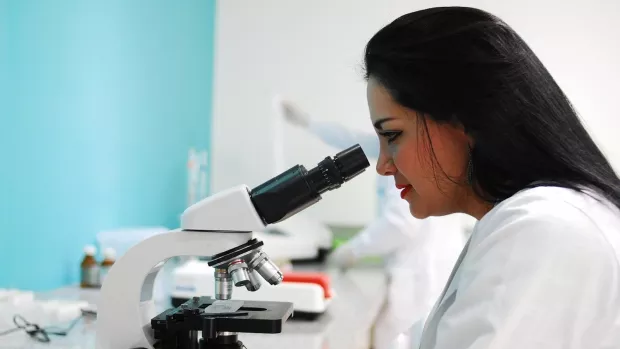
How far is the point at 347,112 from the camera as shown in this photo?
10.8 feet

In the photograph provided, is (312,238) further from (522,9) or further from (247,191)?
(247,191)

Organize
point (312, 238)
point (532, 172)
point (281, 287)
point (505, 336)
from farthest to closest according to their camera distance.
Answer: point (312, 238)
point (281, 287)
point (532, 172)
point (505, 336)

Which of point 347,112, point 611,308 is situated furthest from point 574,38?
point 611,308

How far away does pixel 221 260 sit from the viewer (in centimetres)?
92

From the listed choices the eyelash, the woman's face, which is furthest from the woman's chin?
the eyelash

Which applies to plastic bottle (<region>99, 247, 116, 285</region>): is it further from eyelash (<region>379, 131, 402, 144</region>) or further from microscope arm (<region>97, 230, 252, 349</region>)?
eyelash (<region>379, 131, 402, 144</region>)

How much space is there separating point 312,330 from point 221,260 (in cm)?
54

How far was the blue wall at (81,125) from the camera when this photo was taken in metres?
1.66

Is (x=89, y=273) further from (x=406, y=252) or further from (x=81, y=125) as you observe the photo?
(x=406, y=252)

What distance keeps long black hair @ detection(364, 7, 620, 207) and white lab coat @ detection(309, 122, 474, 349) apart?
1.27 metres

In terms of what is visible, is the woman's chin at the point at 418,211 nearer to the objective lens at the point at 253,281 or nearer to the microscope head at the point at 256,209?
the microscope head at the point at 256,209

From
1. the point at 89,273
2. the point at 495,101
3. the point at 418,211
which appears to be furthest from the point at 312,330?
the point at 89,273

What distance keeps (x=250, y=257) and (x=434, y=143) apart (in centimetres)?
33

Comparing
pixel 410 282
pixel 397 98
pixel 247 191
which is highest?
pixel 397 98
